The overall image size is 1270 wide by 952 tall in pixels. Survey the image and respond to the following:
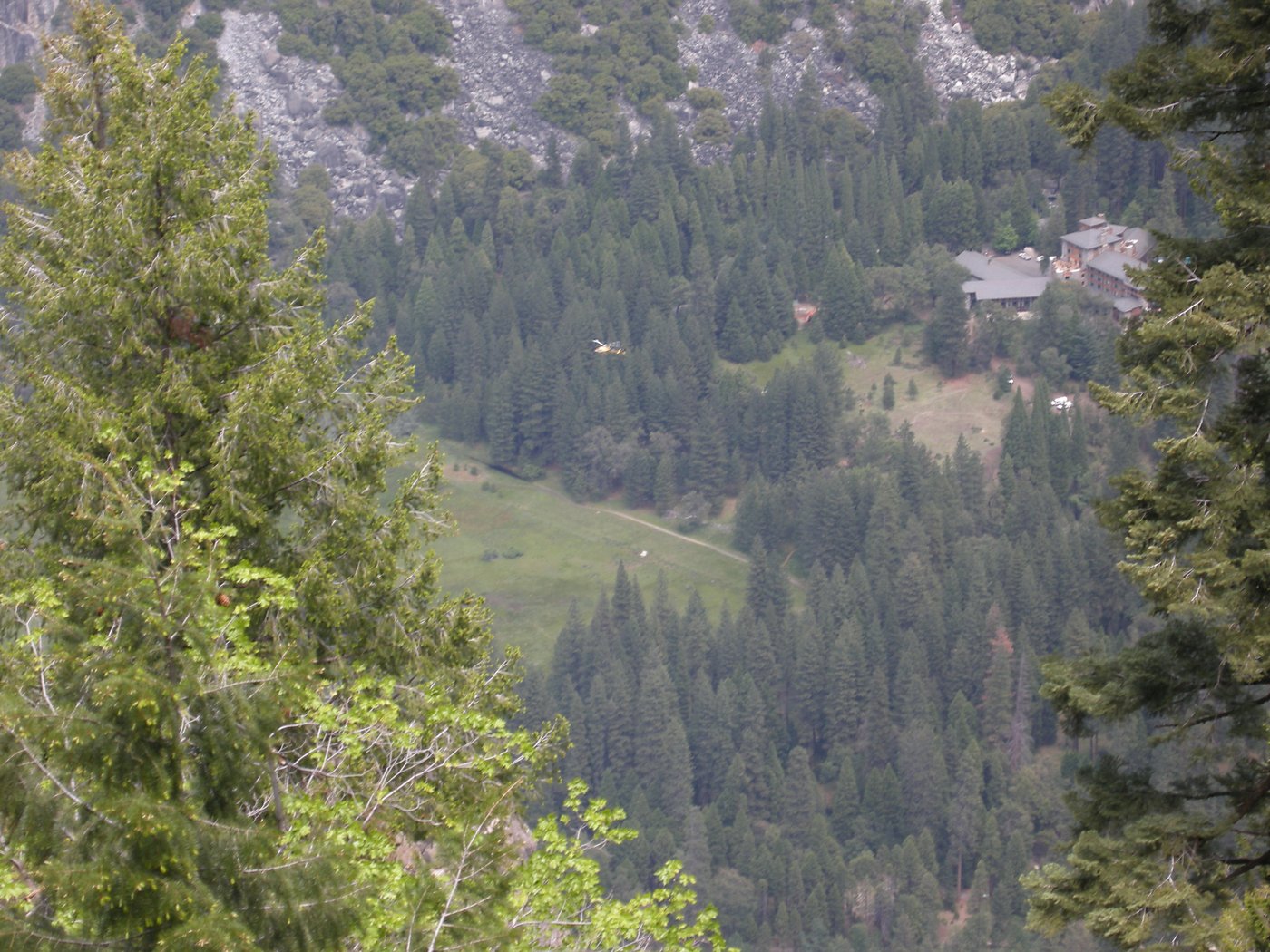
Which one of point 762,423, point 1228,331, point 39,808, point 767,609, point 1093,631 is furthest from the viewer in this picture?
point 762,423

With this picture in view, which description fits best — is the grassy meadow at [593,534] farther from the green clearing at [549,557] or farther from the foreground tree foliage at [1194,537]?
the foreground tree foliage at [1194,537]

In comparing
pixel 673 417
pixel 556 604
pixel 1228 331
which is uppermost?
pixel 1228 331

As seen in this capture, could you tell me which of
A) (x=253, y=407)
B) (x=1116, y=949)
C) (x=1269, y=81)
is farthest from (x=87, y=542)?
(x=1269, y=81)

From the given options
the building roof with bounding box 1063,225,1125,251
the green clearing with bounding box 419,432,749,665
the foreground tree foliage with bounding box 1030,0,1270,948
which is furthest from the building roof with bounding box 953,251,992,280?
the foreground tree foliage with bounding box 1030,0,1270,948

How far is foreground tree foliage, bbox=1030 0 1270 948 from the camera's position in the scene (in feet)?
43.1

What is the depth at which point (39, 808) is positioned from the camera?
32.6 ft

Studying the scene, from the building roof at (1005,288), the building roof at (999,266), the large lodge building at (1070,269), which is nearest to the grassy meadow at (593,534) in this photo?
the building roof at (1005,288)

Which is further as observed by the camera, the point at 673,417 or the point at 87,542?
the point at 673,417

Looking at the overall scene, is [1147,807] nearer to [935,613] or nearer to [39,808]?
[39,808]

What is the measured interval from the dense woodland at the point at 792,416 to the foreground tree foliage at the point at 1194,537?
4644 cm

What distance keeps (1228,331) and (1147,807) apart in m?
4.32

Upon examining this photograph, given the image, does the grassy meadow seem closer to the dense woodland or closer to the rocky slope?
the dense woodland

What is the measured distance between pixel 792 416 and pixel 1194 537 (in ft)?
359

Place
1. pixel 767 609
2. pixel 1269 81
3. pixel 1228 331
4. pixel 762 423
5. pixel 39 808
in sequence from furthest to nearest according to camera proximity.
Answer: pixel 762 423, pixel 767 609, pixel 1269 81, pixel 1228 331, pixel 39 808
